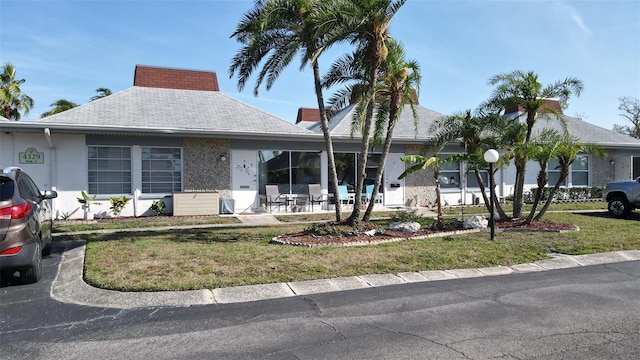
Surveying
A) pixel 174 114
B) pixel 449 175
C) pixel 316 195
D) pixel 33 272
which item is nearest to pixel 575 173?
pixel 449 175

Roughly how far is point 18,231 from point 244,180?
10384 mm

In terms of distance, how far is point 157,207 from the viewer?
1492 centimetres

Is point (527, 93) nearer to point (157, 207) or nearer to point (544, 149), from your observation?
point (544, 149)

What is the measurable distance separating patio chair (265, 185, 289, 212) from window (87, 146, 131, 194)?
4840 mm

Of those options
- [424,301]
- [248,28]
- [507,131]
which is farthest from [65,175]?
[507,131]

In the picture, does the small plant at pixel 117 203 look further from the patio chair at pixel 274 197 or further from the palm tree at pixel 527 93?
the palm tree at pixel 527 93

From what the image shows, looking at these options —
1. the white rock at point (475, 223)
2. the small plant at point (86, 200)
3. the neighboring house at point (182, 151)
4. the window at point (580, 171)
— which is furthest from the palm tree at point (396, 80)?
the window at point (580, 171)

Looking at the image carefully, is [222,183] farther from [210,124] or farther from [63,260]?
[63,260]

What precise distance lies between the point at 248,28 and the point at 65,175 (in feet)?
27.1

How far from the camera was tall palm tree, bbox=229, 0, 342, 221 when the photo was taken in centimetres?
981

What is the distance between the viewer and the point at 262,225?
13.2 m

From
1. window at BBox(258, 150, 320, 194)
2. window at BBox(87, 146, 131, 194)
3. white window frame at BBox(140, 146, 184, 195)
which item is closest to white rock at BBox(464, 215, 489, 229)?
window at BBox(258, 150, 320, 194)

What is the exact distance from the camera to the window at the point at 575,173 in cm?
2164

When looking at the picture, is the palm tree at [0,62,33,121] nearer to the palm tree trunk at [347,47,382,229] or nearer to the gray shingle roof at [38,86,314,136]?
the gray shingle roof at [38,86,314,136]
